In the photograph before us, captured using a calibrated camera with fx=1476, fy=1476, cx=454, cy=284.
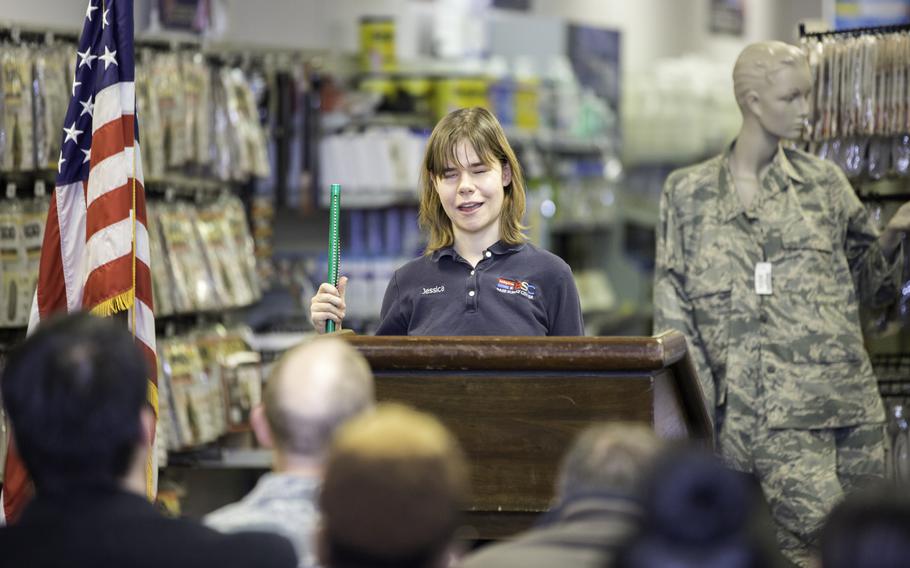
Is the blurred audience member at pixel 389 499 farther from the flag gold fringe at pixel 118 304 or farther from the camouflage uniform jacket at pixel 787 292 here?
the camouflage uniform jacket at pixel 787 292

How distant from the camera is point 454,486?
177 cm

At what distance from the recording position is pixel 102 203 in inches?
169

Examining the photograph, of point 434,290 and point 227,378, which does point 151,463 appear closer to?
point 434,290

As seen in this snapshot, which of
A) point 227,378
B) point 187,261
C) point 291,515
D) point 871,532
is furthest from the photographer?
point 227,378

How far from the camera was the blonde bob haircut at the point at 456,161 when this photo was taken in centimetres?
357

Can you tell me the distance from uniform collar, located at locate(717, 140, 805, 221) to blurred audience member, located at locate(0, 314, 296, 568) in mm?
2809

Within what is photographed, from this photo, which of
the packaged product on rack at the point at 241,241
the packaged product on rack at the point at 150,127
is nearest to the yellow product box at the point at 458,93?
the packaged product on rack at the point at 241,241

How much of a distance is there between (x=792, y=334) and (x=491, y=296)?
1.33 meters

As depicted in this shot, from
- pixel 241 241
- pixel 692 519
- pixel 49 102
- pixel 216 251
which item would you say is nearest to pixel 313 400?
pixel 692 519

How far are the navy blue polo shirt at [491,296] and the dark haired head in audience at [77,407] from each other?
5.01 feet

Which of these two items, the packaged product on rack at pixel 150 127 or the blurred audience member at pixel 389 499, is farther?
the packaged product on rack at pixel 150 127

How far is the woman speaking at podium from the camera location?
3551 mm

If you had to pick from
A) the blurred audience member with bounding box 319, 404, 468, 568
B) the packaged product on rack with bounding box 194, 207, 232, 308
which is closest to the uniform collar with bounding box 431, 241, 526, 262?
the blurred audience member with bounding box 319, 404, 468, 568

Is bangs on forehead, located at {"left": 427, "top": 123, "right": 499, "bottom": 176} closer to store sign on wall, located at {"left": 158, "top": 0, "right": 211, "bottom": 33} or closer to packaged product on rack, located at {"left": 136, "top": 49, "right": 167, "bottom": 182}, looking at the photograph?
packaged product on rack, located at {"left": 136, "top": 49, "right": 167, "bottom": 182}
